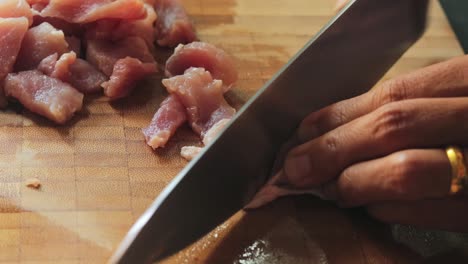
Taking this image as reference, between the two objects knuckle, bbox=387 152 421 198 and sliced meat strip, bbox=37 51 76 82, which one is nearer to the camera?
knuckle, bbox=387 152 421 198

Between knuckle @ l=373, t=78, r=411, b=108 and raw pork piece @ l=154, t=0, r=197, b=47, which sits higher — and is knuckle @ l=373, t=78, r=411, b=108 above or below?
above

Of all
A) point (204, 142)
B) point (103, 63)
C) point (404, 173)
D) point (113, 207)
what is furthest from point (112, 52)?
point (404, 173)

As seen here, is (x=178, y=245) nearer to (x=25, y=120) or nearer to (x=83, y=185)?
(x=83, y=185)

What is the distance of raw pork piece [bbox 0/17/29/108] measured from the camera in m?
2.13

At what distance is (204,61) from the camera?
2283 millimetres

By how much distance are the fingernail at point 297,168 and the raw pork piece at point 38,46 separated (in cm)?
85

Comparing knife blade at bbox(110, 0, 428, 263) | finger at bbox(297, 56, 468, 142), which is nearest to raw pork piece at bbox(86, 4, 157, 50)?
knife blade at bbox(110, 0, 428, 263)

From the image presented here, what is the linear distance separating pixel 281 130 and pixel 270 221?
10.4 inches

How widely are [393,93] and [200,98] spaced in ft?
2.00

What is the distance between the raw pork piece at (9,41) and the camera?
2.13m

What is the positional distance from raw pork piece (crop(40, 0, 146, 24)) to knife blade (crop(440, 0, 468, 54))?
1.37 metres

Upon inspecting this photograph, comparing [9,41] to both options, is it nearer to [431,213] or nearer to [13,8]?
[13,8]

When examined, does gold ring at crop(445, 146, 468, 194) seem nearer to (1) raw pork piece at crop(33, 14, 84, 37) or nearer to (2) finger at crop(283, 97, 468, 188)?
(2) finger at crop(283, 97, 468, 188)

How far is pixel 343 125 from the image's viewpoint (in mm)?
1871
